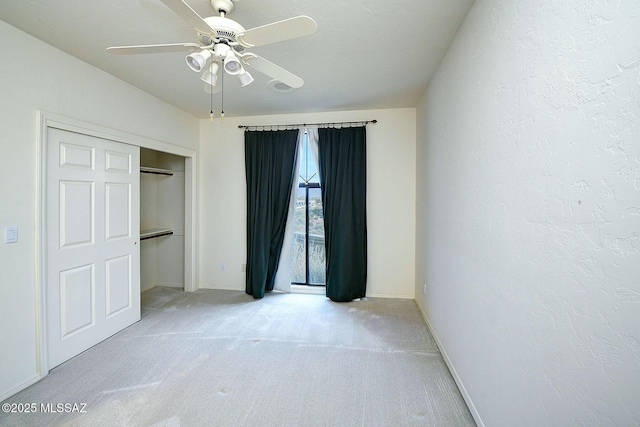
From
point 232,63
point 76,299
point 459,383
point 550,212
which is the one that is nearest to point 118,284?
Answer: point 76,299

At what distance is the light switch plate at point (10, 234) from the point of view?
1892mm

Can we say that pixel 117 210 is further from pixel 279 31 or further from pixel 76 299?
pixel 279 31

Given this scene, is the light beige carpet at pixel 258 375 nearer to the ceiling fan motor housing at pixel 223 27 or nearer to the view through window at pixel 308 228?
the view through window at pixel 308 228

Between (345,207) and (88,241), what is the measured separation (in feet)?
8.90

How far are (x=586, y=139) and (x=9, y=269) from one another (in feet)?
10.5

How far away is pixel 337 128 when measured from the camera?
373 cm

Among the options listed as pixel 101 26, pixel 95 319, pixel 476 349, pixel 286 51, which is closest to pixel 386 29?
pixel 286 51

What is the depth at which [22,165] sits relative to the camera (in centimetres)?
198

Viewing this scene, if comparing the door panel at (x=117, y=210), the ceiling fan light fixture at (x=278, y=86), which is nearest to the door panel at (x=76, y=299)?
the door panel at (x=117, y=210)

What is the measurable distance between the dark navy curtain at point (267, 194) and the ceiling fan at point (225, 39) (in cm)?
205

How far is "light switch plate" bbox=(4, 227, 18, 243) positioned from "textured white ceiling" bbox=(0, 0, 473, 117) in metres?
1.39

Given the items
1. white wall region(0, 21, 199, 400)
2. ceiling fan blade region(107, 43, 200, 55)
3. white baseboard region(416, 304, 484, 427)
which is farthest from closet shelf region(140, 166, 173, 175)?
white baseboard region(416, 304, 484, 427)

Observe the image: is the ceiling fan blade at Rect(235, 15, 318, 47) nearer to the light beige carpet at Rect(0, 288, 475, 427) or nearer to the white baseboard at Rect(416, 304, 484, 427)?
the light beige carpet at Rect(0, 288, 475, 427)

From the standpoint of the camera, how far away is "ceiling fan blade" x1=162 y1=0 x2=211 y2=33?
117cm
